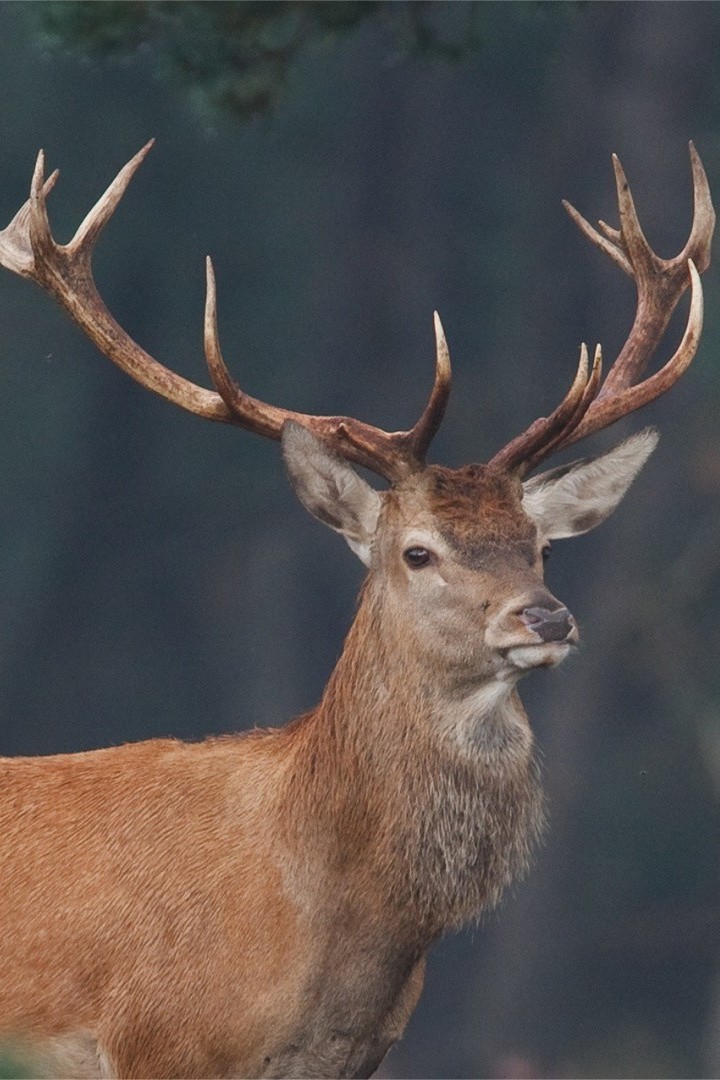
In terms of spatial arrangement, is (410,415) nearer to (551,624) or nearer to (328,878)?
(328,878)

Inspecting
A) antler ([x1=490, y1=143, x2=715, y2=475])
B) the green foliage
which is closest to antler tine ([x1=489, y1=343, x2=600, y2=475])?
antler ([x1=490, y1=143, x2=715, y2=475])

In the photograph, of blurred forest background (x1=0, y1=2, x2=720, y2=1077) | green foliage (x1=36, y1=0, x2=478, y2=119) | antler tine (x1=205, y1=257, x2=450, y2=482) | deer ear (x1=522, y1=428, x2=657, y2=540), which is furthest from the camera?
blurred forest background (x1=0, y1=2, x2=720, y2=1077)

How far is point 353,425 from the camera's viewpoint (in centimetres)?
356

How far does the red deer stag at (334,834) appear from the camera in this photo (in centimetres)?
336

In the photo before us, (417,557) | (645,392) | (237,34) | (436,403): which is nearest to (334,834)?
(417,557)

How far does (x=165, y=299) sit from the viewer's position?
5.30 metres

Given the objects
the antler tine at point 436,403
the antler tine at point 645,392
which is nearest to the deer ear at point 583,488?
the antler tine at point 645,392

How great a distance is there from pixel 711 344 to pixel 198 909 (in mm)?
2585

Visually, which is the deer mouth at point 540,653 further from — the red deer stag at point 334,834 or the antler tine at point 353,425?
the antler tine at point 353,425

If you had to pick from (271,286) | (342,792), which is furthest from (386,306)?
(342,792)

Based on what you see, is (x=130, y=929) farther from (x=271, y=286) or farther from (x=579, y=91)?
(x=579, y=91)

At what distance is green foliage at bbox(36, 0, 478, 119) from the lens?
467 centimetres

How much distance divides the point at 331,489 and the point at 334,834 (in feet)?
1.86

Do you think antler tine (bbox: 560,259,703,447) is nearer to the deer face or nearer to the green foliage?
the deer face
